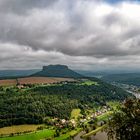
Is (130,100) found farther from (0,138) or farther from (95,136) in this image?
(0,138)

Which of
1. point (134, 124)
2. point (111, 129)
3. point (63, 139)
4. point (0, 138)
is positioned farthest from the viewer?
point (0, 138)

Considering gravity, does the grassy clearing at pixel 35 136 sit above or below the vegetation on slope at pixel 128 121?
below

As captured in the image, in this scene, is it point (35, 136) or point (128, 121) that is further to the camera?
point (35, 136)

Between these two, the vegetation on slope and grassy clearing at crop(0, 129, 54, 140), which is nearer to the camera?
the vegetation on slope

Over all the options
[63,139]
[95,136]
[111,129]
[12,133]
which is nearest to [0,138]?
[12,133]

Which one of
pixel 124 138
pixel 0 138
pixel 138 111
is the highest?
pixel 138 111

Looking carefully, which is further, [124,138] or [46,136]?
[46,136]

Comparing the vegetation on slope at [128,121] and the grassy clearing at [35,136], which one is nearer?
the vegetation on slope at [128,121]

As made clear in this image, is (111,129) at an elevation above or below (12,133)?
above

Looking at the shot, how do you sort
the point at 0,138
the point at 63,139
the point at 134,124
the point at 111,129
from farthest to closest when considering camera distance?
the point at 0,138
the point at 63,139
the point at 111,129
the point at 134,124

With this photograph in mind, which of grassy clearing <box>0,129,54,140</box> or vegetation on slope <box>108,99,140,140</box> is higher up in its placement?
vegetation on slope <box>108,99,140,140</box>

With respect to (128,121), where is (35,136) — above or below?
below
